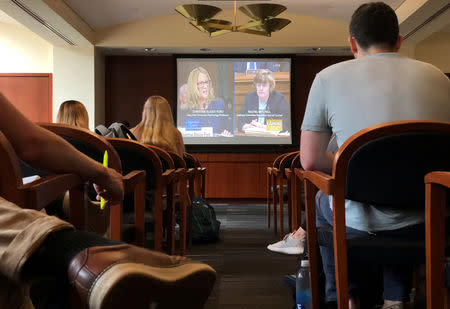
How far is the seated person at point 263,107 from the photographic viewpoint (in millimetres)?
8445

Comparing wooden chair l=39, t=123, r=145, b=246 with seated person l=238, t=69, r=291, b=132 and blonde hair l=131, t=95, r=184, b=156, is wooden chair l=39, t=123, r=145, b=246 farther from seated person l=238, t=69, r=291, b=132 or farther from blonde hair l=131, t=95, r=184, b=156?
seated person l=238, t=69, r=291, b=132

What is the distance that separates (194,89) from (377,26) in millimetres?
6842

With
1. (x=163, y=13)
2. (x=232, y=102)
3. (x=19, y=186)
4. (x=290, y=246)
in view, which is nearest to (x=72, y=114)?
(x=290, y=246)

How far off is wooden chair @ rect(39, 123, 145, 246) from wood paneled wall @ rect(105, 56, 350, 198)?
20.9 ft

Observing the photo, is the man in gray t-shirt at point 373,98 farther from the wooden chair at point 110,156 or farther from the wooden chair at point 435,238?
the wooden chair at point 110,156

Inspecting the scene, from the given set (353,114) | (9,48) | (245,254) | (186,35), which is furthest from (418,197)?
(9,48)

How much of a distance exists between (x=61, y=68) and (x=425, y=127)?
727 centimetres

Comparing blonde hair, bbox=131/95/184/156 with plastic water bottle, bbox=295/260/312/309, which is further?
blonde hair, bbox=131/95/184/156

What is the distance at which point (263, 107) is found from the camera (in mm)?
8469

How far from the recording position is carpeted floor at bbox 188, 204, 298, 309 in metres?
2.41

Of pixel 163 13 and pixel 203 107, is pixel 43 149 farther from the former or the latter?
pixel 203 107

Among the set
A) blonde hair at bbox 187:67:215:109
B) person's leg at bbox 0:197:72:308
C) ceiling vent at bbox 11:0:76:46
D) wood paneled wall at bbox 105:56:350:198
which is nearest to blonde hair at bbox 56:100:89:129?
person's leg at bbox 0:197:72:308

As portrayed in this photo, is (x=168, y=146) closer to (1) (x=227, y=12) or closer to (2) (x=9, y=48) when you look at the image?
(1) (x=227, y=12)

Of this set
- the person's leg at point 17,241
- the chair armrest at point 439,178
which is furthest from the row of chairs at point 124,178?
the chair armrest at point 439,178
